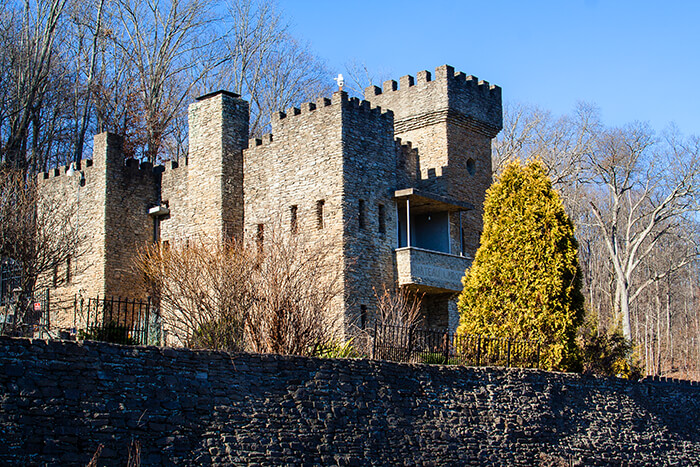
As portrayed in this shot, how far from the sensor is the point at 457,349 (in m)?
18.2

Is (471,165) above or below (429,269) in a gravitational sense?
above

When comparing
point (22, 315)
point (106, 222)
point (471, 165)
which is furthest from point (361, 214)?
point (22, 315)

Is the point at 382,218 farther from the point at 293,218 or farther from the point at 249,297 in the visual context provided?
the point at 249,297

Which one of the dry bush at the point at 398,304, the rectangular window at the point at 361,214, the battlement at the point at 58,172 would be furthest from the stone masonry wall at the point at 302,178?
the battlement at the point at 58,172

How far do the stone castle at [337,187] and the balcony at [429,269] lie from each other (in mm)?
32

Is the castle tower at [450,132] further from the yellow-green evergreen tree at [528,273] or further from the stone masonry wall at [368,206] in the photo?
the yellow-green evergreen tree at [528,273]

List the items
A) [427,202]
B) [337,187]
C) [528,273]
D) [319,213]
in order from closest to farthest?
[528,273] → [337,187] → [319,213] → [427,202]

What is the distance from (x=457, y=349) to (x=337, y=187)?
616cm

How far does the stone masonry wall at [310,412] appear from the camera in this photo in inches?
427

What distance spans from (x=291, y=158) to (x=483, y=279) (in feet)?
23.1

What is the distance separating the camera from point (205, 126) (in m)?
25.3

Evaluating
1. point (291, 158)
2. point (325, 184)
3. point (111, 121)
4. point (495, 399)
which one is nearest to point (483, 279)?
point (495, 399)

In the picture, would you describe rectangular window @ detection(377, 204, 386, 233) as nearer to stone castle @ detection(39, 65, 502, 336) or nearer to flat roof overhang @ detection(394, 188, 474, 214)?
stone castle @ detection(39, 65, 502, 336)

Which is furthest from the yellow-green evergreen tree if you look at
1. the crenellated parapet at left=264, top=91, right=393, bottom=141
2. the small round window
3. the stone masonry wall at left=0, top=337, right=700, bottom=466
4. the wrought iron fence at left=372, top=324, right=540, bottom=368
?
the small round window
